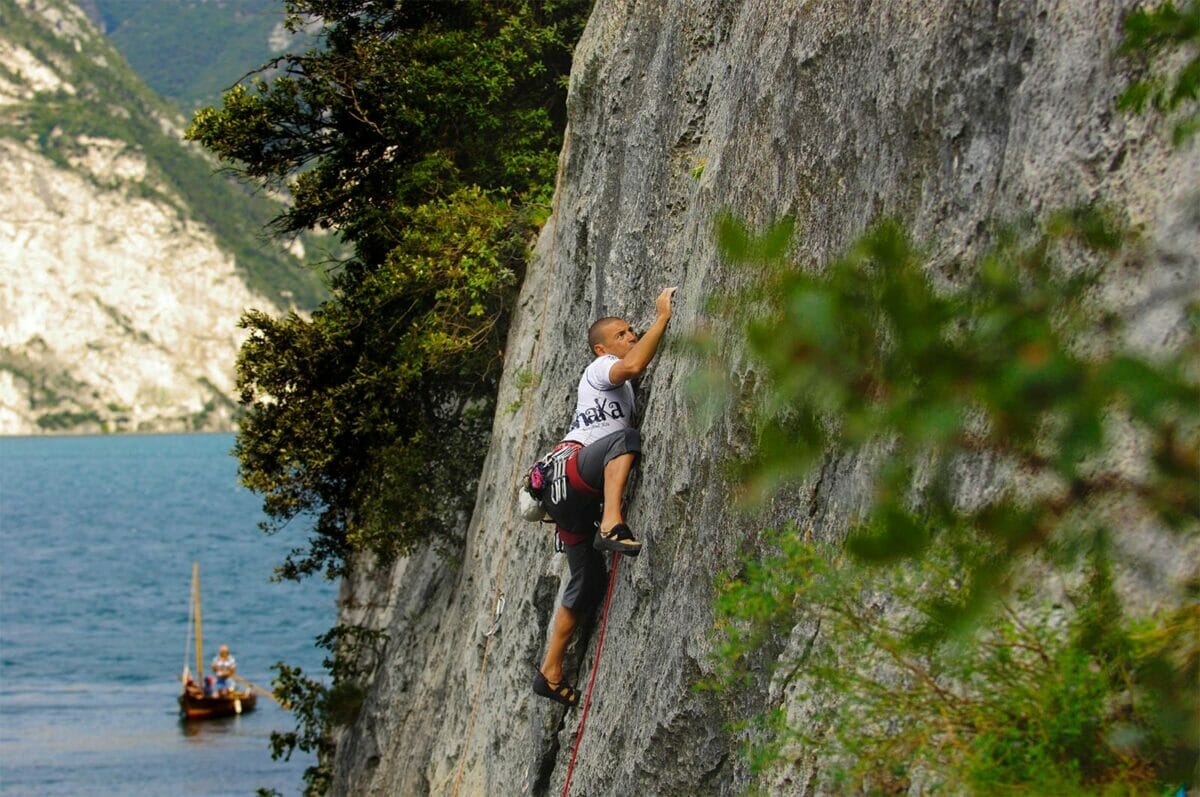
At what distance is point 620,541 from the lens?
794cm

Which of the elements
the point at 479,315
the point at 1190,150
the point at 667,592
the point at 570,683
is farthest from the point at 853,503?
the point at 479,315

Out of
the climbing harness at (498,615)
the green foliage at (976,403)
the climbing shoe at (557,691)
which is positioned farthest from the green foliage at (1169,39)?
the climbing harness at (498,615)

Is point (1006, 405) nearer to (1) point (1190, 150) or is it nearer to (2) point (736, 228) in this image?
(2) point (736, 228)

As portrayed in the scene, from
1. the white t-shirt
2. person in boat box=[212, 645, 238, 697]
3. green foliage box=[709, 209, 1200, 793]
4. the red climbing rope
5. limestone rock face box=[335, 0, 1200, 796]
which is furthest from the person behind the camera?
person in boat box=[212, 645, 238, 697]

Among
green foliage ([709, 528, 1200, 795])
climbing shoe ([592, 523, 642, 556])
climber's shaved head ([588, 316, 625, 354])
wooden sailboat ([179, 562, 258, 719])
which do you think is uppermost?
climber's shaved head ([588, 316, 625, 354])

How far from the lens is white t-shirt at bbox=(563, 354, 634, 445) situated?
8508 millimetres

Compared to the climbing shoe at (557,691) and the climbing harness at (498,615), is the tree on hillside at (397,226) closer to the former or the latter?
the climbing harness at (498,615)

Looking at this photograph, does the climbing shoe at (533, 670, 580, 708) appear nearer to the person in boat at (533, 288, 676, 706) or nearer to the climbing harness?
the person in boat at (533, 288, 676, 706)

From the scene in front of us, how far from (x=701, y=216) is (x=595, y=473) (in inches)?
63.7

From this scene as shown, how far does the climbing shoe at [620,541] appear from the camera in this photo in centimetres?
791

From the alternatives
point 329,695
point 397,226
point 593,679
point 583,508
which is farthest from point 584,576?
point 329,695

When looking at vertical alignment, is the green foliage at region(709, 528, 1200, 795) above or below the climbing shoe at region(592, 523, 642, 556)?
below

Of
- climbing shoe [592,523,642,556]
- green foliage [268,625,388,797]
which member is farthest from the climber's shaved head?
green foliage [268,625,388,797]

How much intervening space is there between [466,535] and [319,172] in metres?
4.72
